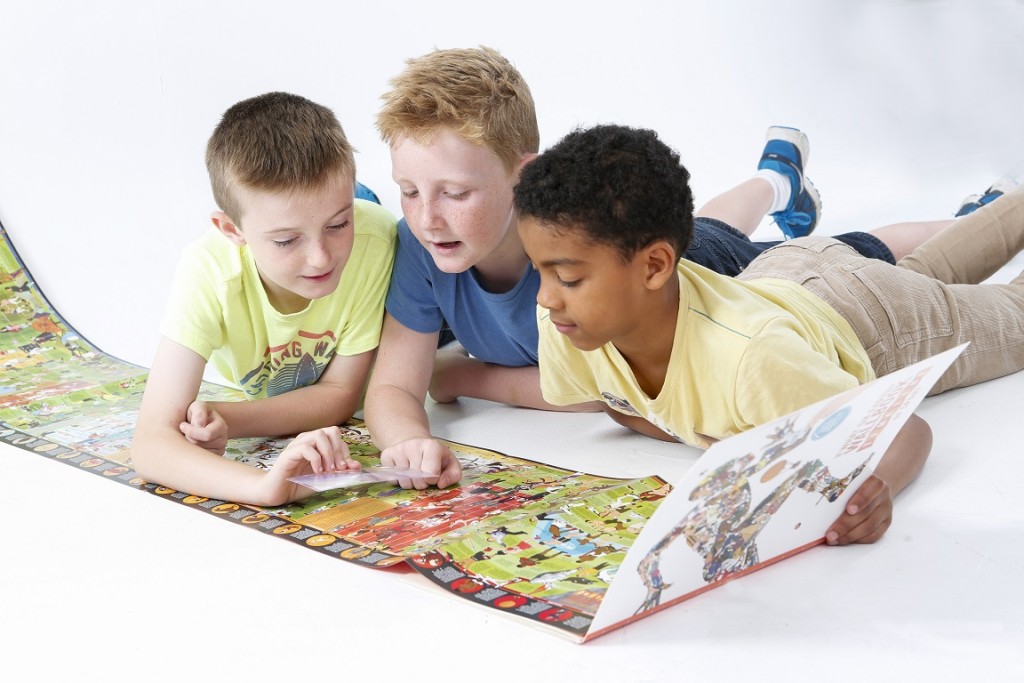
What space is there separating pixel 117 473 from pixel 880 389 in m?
1.07

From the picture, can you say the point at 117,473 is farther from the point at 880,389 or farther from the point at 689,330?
the point at 880,389

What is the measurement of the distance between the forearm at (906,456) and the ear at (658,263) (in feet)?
1.11

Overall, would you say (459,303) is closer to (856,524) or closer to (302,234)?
(302,234)

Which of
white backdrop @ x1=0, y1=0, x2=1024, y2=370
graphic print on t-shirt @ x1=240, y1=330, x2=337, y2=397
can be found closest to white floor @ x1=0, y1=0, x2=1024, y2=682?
white backdrop @ x1=0, y1=0, x2=1024, y2=370

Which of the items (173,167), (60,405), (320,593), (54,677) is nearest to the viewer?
(54,677)

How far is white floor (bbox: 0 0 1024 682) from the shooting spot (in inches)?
44.0

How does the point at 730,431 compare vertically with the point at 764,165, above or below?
below

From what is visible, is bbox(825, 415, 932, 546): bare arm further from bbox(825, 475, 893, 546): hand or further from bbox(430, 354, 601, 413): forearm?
bbox(430, 354, 601, 413): forearm

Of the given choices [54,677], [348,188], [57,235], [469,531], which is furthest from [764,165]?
[54,677]

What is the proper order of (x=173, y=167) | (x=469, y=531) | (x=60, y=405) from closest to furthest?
1. (x=469, y=531)
2. (x=60, y=405)
3. (x=173, y=167)

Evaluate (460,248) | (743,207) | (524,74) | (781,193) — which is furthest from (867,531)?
(524,74)

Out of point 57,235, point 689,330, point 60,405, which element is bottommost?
point 60,405

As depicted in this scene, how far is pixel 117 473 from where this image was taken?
164 centimetres

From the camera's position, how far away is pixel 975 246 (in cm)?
188
